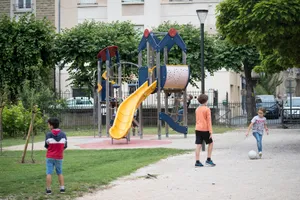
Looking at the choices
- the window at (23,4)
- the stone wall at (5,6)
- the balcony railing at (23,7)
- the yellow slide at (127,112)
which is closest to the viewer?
the yellow slide at (127,112)

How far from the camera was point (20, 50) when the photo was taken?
3894 cm

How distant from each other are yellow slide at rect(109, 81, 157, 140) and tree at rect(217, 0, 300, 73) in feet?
17.4

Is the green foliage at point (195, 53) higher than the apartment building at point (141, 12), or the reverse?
the apartment building at point (141, 12)

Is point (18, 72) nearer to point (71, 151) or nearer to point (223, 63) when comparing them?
point (223, 63)

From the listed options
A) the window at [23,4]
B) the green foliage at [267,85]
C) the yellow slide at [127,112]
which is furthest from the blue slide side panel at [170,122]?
the green foliage at [267,85]

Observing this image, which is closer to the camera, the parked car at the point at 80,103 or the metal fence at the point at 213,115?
the metal fence at the point at 213,115

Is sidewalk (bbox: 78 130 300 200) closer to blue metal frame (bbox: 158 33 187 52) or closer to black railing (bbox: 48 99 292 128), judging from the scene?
blue metal frame (bbox: 158 33 187 52)

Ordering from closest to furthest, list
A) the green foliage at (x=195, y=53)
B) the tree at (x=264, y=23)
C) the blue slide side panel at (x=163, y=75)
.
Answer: the tree at (x=264, y=23), the blue slide side panel at (x=163, y=75), the green foliage at (x=195, y=53)

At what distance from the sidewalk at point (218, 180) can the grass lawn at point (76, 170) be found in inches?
17.3

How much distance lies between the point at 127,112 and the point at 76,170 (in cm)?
1049

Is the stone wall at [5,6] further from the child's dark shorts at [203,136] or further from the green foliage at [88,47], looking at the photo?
the child's dark shorts at [203,136]

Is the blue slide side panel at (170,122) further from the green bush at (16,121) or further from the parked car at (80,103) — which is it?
the parked car at (80,103)

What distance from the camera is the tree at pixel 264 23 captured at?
20.1m

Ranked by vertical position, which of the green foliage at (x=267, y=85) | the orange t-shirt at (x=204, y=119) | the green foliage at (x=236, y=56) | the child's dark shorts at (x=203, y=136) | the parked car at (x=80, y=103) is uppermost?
the green foliage at (x=236, y=56)
